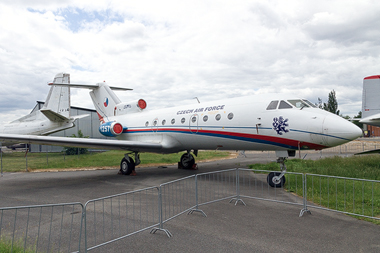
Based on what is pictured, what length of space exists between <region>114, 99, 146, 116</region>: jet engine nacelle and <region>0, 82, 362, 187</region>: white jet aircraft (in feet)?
2.32

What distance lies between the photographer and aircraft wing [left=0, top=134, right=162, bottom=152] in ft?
37.5

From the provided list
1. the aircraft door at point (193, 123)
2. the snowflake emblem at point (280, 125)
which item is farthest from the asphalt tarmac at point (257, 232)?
the aircraft door at point (193, 123)

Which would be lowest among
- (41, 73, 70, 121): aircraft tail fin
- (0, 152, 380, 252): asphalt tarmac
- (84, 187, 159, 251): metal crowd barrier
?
(0, 152, 380, 252): asphalt tarmac

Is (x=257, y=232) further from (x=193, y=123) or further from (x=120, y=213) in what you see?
(x=193, y=123)

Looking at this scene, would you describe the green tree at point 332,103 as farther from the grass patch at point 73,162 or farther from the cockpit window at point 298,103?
the cockpit window at point 298,103

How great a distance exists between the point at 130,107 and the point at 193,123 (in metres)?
6.80

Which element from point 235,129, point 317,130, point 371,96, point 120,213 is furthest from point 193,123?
point 371,96

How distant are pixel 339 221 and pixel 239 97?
6.72m

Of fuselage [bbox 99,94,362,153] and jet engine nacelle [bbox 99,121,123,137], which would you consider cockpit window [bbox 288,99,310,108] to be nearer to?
fuselage [bbox 99,94,362,153]

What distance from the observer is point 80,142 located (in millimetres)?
12398

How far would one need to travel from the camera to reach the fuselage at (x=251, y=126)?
8797 mm

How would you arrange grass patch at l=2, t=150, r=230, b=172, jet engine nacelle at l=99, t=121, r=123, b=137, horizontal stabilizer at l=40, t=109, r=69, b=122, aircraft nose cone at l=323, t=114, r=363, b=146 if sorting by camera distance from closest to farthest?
aircraft nose cone at l=323, t=114, r=363, b=146 < jet engine nacelle at l=99, t=121, r=123, b=137 < grass patch at l=2, t=150, r=230, b=172 < horizontal stabilizer at l=40, t=109, r=69, b=122

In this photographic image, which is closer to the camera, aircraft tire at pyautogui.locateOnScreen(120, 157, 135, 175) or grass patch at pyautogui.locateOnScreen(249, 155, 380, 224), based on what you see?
grass patch at pyautogui.locateOnScreen(249, 155, 380, 224)

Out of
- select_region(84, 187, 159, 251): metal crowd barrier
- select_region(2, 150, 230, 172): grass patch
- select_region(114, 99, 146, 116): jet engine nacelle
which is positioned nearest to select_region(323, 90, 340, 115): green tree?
select_region(2, 150, 230, 172): grass patch
